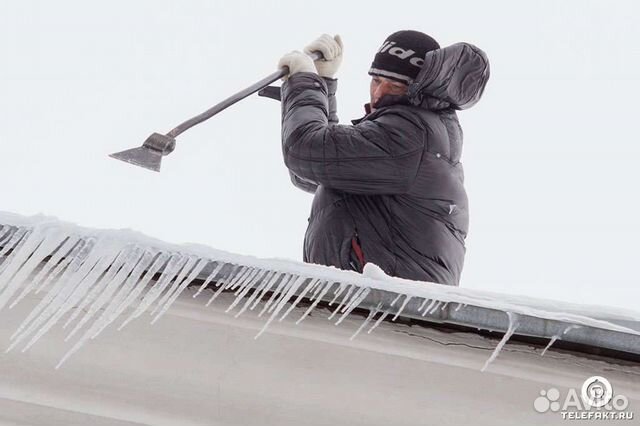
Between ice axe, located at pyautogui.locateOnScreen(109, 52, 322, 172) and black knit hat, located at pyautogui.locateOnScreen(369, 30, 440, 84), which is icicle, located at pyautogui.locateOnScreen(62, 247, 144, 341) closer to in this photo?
ice axe, located at pyautogui.locateOnScreen(109, 52, 322, 172)

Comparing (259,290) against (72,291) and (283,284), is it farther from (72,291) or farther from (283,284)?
(72,291)

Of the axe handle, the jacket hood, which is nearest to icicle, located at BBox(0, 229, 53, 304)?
the axe handle

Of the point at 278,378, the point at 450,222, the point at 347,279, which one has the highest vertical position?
the point at 450,222

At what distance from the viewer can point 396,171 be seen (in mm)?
4340

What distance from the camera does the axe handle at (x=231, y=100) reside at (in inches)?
190

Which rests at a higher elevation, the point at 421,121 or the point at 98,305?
the point at 421,121

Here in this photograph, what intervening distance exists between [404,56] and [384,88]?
0.49 ft

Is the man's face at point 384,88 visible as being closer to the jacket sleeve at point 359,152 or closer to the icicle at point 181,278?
the jacket sleeve at point 359,152

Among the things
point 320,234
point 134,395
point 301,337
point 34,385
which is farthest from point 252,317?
point 320,234

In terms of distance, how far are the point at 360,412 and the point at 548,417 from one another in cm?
47

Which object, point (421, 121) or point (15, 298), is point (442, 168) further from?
point (15, 298)

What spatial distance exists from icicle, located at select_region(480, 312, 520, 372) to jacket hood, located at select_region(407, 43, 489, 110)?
5.40 ft

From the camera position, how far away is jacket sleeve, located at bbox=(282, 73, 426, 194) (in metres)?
4.30

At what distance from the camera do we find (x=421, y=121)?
4.43 m
